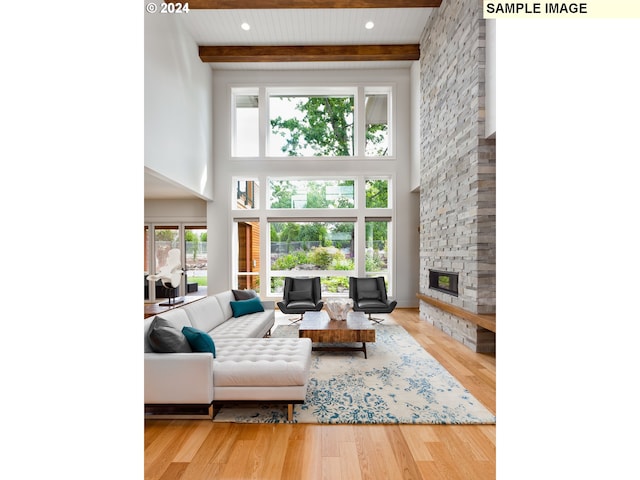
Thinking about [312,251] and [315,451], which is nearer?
[315,451]

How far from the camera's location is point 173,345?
2525mm

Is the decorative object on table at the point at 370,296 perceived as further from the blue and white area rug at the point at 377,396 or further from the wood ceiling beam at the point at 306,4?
the wood ceiling beam at the point at 306,4

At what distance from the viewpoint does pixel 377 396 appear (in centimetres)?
284

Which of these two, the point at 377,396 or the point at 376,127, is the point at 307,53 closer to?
the point at 376,127

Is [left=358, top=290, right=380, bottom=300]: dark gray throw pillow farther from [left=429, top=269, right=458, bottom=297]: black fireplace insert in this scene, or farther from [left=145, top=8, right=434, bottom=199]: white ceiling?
[left=145, top=8, right=434, bottom=199]: white ceiling

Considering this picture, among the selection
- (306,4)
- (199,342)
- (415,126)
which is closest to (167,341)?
(199,342)

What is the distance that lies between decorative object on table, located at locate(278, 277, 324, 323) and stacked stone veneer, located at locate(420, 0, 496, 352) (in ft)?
6.47

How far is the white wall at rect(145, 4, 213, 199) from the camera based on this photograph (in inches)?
179

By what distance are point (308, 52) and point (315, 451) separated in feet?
23.0

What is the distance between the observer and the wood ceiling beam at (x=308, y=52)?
682cm

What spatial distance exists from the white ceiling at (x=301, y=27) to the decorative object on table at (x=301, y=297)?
2753 mm
